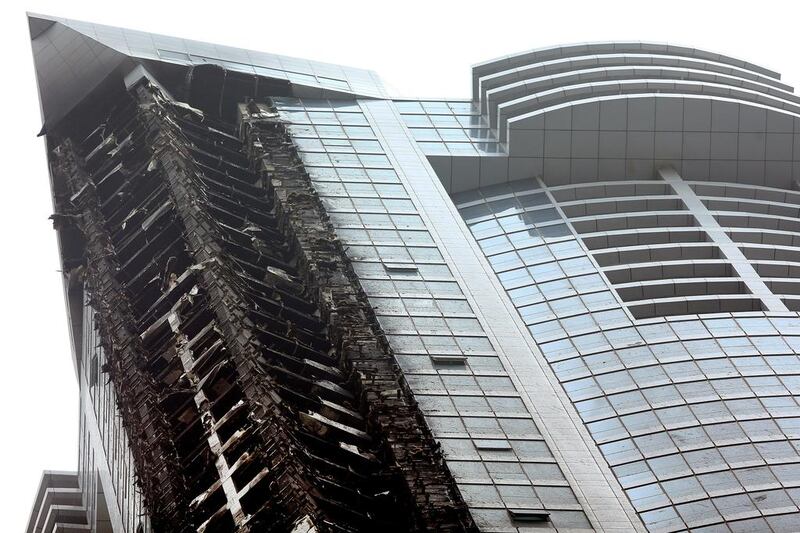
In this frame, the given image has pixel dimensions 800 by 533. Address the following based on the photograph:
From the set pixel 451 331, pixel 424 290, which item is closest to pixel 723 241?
pixel 424 290

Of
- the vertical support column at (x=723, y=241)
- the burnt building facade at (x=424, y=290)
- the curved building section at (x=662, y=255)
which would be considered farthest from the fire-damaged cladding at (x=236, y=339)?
the vertical support column at (x=723, y=241)

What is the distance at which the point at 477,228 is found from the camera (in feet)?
353

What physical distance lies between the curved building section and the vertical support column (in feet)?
0.47

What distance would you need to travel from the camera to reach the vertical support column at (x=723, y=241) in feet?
328

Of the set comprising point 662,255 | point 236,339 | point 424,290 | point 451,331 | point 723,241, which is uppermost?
point 424,290

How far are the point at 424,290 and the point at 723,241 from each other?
2225cm

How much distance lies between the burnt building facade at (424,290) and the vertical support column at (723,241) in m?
0.22

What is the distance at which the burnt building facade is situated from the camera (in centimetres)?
7800

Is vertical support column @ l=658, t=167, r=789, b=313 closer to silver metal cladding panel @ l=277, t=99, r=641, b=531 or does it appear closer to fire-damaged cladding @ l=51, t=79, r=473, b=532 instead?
silver metal cladding panel @ l=277, t=99, r=641, b=531

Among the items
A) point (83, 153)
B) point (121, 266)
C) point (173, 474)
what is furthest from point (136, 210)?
point (173, 474)

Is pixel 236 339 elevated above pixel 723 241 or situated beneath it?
elevated above

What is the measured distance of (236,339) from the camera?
273 feet

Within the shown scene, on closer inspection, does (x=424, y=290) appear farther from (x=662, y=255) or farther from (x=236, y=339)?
(x=662, y=255)

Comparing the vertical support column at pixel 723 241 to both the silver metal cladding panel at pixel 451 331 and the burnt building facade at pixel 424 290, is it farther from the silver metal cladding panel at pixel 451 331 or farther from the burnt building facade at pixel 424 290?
the silver metal cladding panel at pixel 451 331
